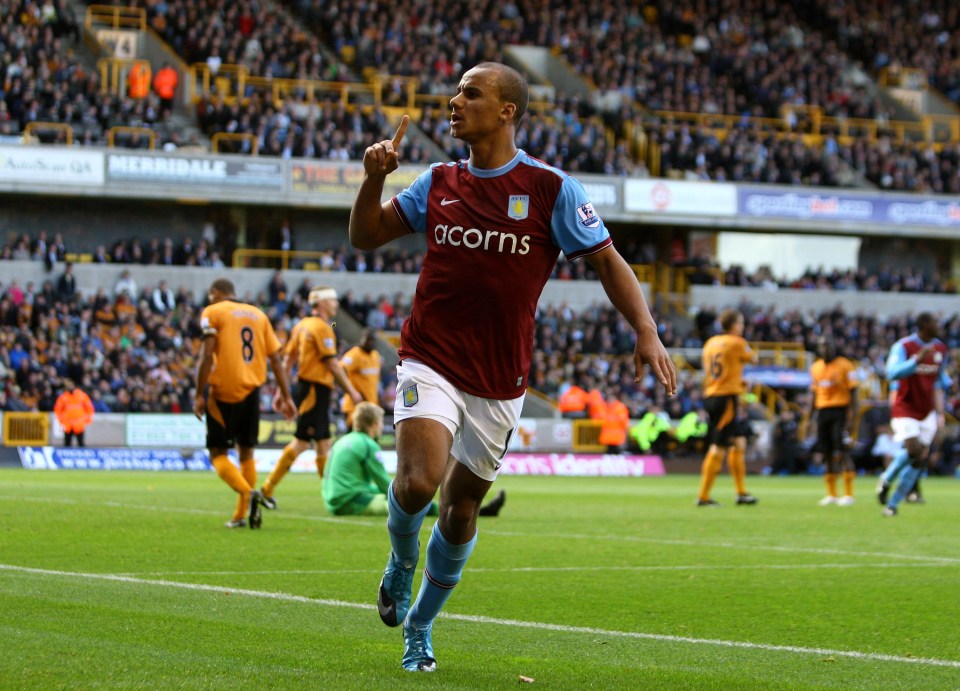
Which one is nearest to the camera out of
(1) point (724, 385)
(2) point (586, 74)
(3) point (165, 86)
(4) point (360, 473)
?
(4) point (360, 473)

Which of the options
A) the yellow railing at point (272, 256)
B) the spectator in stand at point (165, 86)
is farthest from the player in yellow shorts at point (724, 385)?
the spectator in stand at point (165, 86)

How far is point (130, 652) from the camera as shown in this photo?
5949 millimetres

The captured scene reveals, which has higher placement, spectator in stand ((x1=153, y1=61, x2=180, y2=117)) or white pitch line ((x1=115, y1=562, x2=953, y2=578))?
spectator in stand ((x1=153, y1=61, x2=180, y2=117))

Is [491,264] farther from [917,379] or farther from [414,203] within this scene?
[917,379]

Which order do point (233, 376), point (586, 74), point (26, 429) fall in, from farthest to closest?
point (586, 74) < point (26, 429) < point (233, 376)

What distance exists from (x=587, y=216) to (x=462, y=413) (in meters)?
0.96

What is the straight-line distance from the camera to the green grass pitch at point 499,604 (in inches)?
231

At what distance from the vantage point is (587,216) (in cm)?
621

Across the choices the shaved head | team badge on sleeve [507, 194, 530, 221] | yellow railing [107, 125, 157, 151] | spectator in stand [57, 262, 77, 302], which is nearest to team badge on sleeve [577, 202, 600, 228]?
team badge on sleeve [507, 194, 530, 221]

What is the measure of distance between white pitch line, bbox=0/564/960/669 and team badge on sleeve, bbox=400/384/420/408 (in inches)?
70.0

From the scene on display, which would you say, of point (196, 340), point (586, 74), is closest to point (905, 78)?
point (586, 74)

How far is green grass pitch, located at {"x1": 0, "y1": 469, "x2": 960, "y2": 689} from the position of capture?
5855 mm

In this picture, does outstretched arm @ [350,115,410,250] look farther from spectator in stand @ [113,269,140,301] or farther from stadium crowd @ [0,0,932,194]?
stadium crowd @ [0,0,932,194]

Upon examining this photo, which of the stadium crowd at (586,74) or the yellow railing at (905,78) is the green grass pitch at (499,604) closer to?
the stadium crowd at (586,74)
